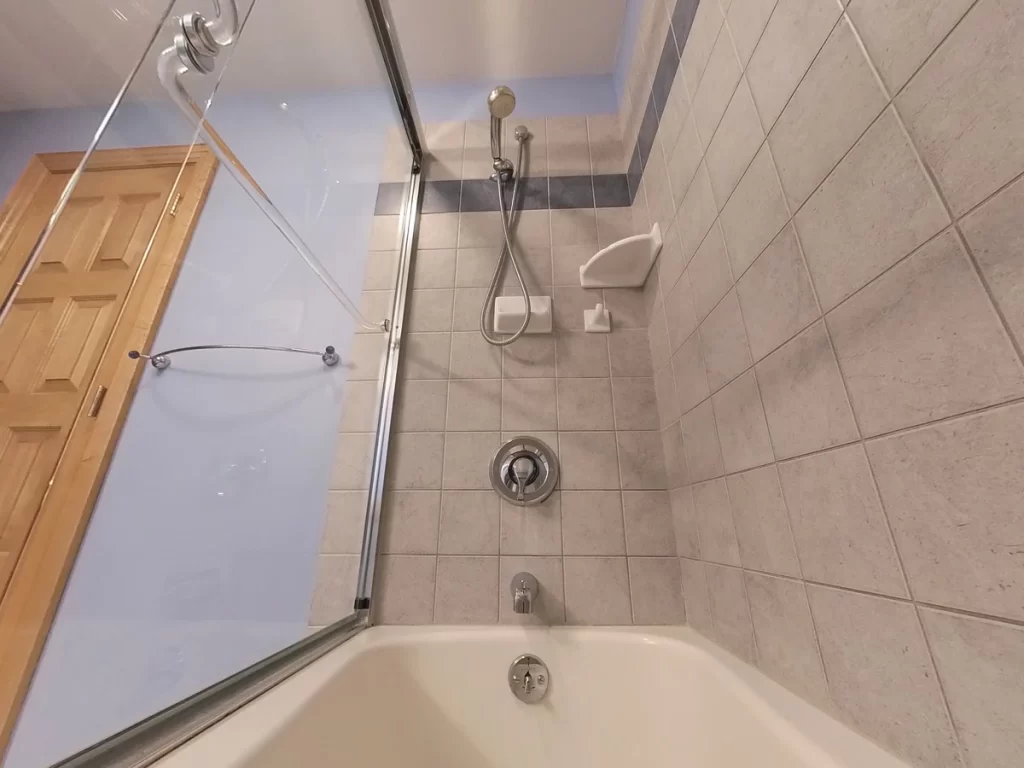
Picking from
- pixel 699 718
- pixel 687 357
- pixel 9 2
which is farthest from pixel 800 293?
pixel 9 2

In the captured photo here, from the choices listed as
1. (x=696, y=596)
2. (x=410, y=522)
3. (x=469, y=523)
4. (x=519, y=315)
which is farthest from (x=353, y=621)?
(x=519, y=315)

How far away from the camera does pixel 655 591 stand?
1.06 m

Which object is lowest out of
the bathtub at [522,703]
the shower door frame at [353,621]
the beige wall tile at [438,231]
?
the bathtub at [522,703]

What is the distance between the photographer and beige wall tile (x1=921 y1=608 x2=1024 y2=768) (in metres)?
0.33

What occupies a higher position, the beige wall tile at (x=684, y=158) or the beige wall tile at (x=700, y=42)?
the beige wall tile at (x=700, y=42)

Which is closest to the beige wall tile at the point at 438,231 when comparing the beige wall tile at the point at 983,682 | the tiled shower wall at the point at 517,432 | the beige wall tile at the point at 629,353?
the tiled shower wall at the point at 517,432

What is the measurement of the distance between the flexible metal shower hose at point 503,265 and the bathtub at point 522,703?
2.68 ft

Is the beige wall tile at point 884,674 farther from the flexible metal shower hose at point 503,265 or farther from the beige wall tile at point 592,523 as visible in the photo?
the flexible metal shower hose at point 503,265

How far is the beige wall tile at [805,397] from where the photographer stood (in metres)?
0.53

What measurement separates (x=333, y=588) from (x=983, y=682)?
45.9 inches

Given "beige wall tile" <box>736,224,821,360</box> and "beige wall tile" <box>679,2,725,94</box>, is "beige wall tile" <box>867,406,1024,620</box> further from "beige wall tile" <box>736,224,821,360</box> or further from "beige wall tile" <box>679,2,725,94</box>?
"beige wall tile" <box>679,2,725,94</box>

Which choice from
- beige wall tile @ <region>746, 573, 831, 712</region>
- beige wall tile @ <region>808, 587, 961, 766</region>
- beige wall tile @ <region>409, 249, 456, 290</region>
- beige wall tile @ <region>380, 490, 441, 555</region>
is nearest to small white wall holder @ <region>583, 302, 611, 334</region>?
beige wall tile @ <region>409, 249, 456, 290</region>

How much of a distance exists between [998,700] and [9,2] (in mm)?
1951

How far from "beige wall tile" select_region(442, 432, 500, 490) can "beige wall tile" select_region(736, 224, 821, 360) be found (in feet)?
2.42
